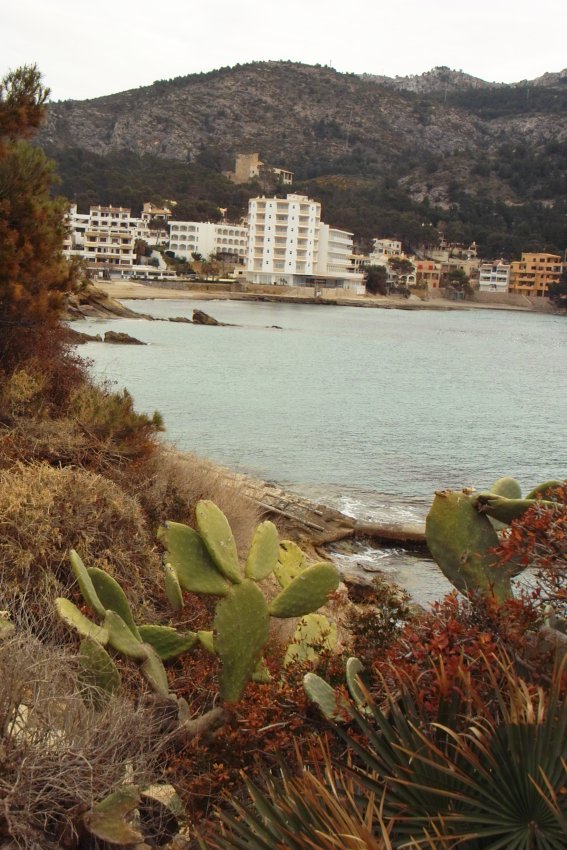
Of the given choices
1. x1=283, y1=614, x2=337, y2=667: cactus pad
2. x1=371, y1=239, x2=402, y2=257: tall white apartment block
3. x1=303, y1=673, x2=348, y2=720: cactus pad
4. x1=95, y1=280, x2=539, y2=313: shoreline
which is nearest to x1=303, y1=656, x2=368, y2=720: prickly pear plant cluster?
x1=303, y1=673, x2=348, y2=720: cactus pad

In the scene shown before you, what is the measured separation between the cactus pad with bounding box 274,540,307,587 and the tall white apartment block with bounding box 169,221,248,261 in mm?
123327

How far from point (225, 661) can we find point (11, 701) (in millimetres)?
1229

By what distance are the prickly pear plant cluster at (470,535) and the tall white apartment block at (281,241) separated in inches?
4719

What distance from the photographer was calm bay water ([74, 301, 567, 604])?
1892 cm

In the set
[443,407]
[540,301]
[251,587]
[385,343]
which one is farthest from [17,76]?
[540,301]

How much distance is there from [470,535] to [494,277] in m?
142

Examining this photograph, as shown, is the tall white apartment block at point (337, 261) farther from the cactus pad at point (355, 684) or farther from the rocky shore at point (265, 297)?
the cactus pad at point (355, 684)

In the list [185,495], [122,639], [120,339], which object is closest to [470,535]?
[122,639]

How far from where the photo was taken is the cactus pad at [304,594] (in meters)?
4.96

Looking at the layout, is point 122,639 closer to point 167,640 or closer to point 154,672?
point 154,672

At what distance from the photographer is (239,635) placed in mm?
4645

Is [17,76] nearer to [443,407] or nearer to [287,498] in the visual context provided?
[287,498]

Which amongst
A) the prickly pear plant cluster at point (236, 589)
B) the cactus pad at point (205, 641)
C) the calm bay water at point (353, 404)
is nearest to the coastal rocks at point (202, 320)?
the calm bay water at point (353, 404)

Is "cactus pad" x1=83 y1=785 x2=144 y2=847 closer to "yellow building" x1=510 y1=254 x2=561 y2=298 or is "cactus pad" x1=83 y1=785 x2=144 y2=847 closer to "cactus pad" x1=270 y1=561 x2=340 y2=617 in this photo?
"cactus pad" x1=270 y1=561 x2=340 y2=617
